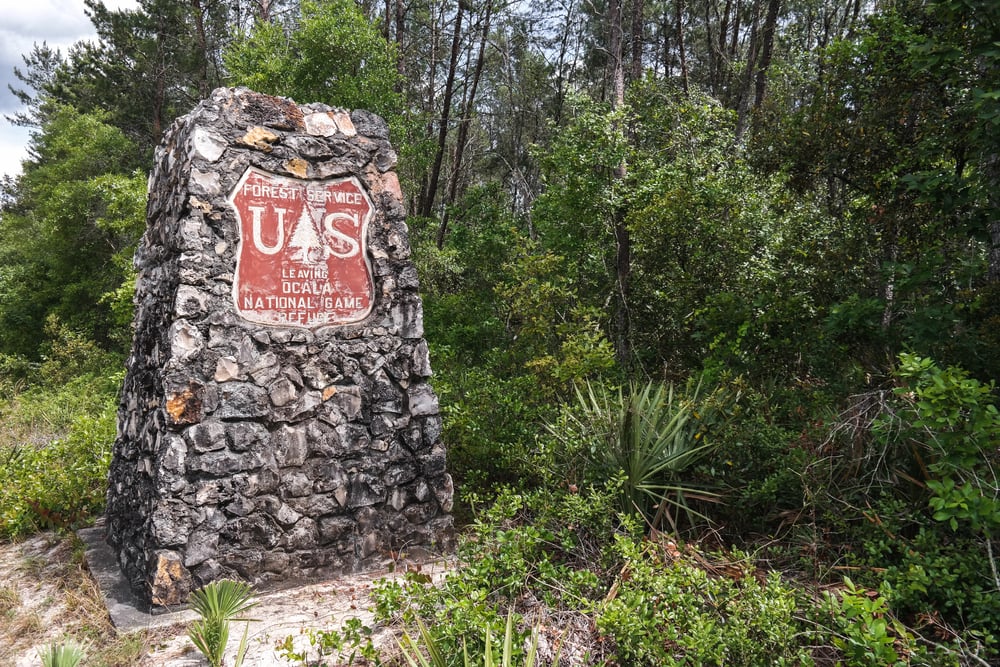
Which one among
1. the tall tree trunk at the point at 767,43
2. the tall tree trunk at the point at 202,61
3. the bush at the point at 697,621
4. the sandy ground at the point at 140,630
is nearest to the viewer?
the bush at the point at 697,621

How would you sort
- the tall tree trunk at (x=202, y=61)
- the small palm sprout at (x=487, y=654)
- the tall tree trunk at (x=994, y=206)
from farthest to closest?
the tall tree trunk at (x=202, y=61) → the tall tree trunk at (x=994, y=206) → the small palm sprout at (x=487, y=654)

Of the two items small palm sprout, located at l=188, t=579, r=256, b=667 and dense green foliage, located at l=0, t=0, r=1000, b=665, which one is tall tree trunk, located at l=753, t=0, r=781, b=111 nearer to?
dense green foliage, located at l=0, t=0, r=1000, b=665

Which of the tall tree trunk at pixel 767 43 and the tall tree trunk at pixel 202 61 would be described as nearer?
the tall tree trunk at pixel 767 43

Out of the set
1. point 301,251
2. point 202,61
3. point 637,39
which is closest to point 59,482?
point 301,251

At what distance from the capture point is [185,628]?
3.50m

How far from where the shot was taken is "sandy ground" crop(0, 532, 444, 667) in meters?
3.25

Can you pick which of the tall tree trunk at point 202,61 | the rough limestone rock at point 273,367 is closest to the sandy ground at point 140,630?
the rough limestone rock at point 273,367

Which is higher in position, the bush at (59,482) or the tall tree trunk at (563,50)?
the tall tree trunk at (563,50)

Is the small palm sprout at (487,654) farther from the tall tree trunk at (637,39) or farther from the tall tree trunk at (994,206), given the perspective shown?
the tall tree trunk at (637,39)

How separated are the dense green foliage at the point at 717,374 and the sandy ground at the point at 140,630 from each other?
0.90ft

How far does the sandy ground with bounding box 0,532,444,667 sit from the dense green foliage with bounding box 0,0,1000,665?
273 millimetres

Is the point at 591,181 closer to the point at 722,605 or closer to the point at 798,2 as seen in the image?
the point at 722,605

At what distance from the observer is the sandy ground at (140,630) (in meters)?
3.25

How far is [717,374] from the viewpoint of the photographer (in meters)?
5.79
